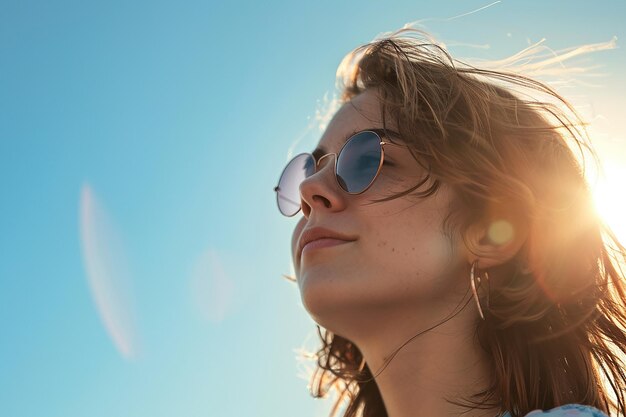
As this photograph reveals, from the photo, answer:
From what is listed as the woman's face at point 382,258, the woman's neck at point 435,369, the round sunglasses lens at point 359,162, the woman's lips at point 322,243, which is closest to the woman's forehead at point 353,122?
the round sunglasses lens at point 359,162

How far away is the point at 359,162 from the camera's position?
2.93 meters

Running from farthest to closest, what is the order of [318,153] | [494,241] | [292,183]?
[292,183] < [318,153] < [494,241]

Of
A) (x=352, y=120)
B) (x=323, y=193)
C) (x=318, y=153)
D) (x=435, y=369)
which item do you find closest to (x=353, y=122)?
(x=352, y=120)

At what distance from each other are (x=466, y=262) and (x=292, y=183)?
1418mm

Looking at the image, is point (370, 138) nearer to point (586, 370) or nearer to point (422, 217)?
point (422, 217)

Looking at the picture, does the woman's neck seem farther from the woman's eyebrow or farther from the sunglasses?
the woman's eyebrow

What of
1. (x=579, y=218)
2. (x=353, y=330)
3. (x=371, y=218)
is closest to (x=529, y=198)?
(x=579, y=218)

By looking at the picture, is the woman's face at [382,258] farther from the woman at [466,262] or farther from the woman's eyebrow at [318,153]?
the woman's eyebrow at [318,153]

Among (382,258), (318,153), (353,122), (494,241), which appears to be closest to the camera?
(382,258)

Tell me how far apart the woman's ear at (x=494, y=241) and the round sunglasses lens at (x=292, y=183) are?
1145mm

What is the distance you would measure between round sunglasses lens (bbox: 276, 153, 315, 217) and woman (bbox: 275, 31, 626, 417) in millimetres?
501

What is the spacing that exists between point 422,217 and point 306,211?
67 centimetres

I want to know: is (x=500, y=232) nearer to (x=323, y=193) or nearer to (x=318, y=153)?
(x=323, y=193)

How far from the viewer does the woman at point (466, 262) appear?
8.81 feet
